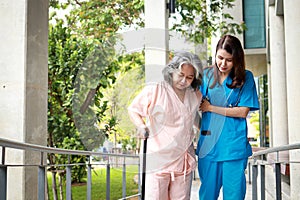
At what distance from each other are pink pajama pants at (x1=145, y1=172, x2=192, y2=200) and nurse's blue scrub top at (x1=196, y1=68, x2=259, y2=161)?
178 millimetres

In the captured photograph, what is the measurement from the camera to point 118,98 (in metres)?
2.18

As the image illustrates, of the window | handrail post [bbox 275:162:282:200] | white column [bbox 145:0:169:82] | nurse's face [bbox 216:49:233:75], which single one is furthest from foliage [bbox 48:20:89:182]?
the window

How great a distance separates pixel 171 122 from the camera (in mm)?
2312

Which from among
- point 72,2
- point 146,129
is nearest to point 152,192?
point 146,129

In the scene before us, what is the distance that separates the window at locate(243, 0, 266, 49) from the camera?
11469 mm

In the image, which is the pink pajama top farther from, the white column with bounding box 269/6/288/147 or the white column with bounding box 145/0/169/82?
the white column with bounding box 269/6/288/147

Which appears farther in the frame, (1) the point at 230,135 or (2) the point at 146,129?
(1) the point at 230,135

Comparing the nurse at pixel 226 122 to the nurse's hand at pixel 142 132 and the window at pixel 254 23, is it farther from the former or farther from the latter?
the window at pixel 254 23

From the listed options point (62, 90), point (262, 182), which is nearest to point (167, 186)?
point (262, 182)

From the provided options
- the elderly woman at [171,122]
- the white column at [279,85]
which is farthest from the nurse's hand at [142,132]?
the white column at [279,85]

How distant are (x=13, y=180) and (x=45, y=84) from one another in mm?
751

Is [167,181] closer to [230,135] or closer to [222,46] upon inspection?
[230,135]

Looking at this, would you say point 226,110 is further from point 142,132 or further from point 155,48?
point 155,48

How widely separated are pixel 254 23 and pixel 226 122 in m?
9.45
